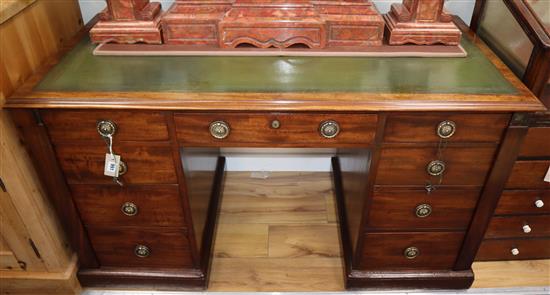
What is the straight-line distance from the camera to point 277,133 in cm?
109

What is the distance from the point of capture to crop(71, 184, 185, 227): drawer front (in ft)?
4.00

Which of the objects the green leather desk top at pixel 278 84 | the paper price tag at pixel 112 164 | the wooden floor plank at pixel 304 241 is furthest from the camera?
the wooden floor plank at pixel 304 241

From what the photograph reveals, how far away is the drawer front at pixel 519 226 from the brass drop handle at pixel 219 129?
94 centimetres

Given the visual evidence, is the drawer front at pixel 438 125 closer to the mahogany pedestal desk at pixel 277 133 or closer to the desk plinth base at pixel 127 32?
the mahogany pedestal desk at pixel 277 133

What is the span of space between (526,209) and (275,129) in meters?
0.90

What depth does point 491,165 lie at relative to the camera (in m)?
1.16

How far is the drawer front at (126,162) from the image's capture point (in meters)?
1.12

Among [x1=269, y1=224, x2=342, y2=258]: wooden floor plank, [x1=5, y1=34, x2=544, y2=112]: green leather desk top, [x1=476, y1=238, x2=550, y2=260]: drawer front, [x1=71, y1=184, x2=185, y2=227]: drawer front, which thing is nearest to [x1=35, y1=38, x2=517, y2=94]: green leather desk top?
[x1=5, y1=34, x2=544, y2=112]: green leather desk top

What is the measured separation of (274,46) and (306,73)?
0.55ft

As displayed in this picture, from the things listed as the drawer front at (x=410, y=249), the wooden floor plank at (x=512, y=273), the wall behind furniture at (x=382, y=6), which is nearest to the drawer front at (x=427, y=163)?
the drawer front at (x=410, y=249)

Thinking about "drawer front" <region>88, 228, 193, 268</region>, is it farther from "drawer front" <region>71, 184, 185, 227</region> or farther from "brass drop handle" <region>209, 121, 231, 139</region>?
"brass drop handle" <region>209, 121, 231, 139</region>

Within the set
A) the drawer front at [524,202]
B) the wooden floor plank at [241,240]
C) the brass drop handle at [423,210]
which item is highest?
the brass drop handle at [423,210]

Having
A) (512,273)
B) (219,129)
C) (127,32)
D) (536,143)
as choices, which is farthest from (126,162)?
(512,273)

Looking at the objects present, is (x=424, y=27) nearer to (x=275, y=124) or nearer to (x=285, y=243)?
(x=275, y=124)
